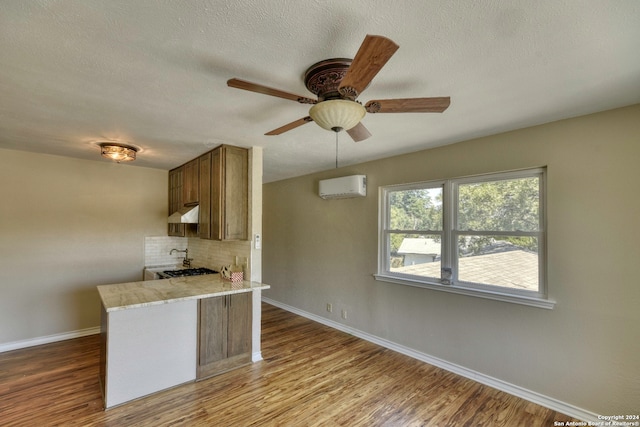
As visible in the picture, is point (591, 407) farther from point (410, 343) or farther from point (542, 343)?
point (410, 343)

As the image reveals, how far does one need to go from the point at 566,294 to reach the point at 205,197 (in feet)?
12.2

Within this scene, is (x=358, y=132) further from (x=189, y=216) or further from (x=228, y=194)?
(x=189, y=216)

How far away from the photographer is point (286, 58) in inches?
61.4

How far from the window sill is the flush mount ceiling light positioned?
3.29 m

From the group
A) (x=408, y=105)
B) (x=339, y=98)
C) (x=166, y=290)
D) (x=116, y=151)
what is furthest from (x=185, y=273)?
(x=408, y=105)

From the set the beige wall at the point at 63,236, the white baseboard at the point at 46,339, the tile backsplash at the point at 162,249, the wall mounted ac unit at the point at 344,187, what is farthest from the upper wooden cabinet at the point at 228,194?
the white baseboard at the point at 46,339

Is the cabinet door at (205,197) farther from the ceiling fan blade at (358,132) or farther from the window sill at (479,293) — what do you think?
the window sill at (479,293)

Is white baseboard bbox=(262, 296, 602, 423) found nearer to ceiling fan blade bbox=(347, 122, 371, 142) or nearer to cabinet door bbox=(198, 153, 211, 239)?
cabinet door bbox=(198, 153, 211, 239)

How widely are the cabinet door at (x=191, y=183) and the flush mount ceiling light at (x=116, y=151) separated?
74 centimetres

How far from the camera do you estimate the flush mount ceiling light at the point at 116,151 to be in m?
3.12

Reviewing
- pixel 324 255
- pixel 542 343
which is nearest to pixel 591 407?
pixel 542 343

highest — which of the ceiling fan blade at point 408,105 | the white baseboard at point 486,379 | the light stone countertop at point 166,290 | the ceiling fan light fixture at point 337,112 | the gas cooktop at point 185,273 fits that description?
the ceiling fan blade at point 408,105

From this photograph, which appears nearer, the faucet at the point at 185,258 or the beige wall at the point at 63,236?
the beige wall at the point at 63,236

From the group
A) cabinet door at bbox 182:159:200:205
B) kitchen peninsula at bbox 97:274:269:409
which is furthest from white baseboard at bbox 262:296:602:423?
cabinet door at bbox 182:159:200:205
